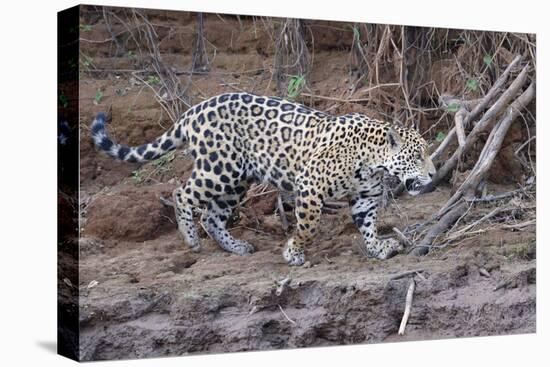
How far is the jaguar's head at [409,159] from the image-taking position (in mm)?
9062

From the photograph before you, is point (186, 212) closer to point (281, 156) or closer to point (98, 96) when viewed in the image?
point (281, 156)

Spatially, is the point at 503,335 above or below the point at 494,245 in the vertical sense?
below

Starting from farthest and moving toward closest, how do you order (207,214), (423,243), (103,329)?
1. (423,243)
2. (207,214)
3. (103,329)

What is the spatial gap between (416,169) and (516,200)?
4.61ft

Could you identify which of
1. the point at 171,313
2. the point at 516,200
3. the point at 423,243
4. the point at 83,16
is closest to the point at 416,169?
the point at 423,243

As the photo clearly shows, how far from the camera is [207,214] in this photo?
8.84 metres

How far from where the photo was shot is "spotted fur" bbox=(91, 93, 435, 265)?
28.7 ft

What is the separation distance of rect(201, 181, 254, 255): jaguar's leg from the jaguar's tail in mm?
593

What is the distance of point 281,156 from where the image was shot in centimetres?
894

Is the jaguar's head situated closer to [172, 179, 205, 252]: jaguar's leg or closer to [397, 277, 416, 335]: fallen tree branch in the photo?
[397, 277, 416, 335]: fallen tree branch

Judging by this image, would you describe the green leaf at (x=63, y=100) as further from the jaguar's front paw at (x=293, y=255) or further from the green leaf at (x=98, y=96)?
the jaguar's front paw at (x=293, y=255)

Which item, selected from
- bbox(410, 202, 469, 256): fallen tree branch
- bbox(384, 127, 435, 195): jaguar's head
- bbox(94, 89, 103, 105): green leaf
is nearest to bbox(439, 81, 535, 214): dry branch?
bbox(410, 202, 469, 256): fallen tree branch

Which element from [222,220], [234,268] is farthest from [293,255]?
[222,220]

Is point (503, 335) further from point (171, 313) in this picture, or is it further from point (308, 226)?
point (171, 313)
